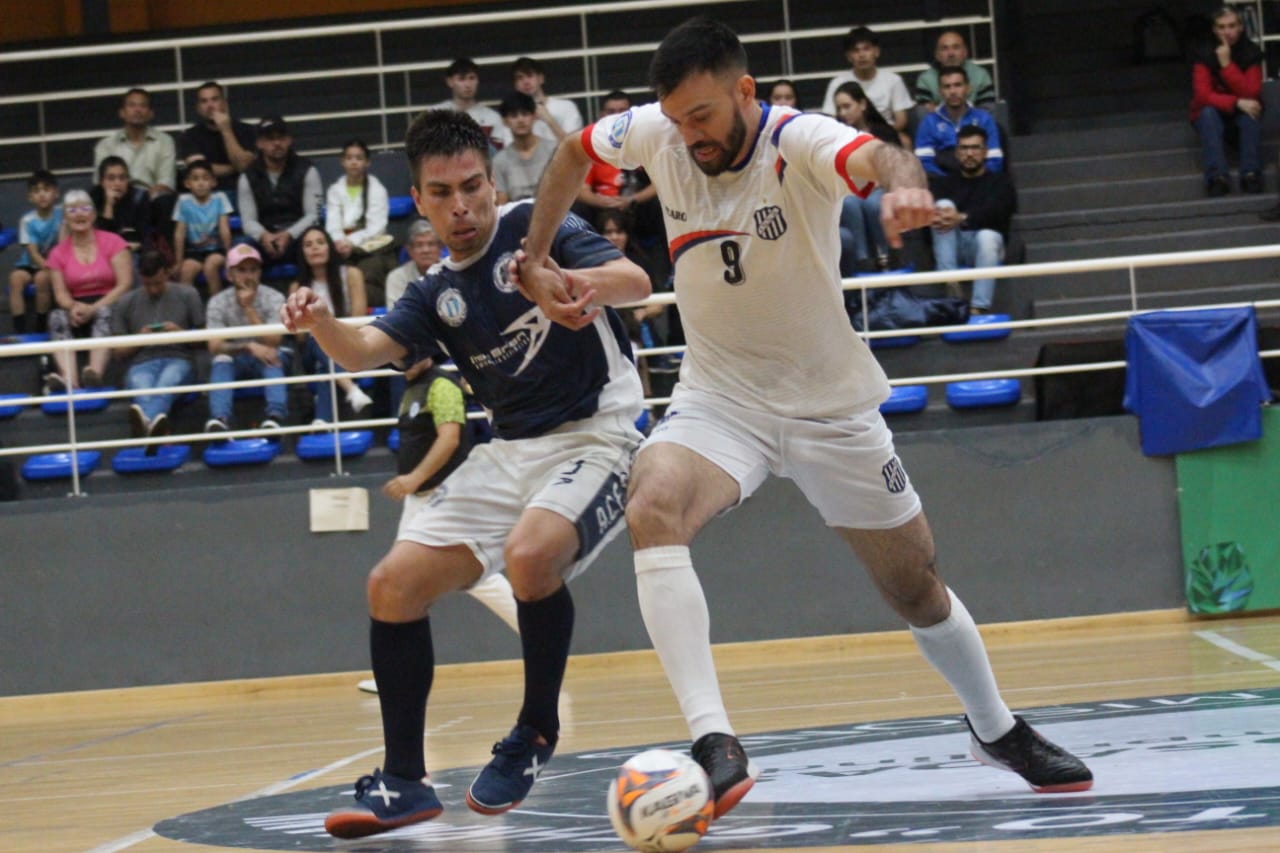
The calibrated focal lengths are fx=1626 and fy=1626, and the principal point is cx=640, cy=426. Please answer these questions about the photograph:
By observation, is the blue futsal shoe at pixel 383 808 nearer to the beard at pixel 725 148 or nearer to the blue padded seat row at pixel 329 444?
the beard at pixel 725 148

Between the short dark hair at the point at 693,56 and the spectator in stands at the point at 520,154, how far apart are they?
27.1 ft

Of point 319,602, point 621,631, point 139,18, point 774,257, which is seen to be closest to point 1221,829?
point 774,257

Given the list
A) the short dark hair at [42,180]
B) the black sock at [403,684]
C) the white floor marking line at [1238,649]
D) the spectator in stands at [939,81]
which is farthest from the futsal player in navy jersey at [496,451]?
the short dark hair at [42,180]

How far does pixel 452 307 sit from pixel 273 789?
6.53 ft

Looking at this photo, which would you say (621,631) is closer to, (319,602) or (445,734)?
(319,602)

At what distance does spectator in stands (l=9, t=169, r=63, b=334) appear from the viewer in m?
12.4

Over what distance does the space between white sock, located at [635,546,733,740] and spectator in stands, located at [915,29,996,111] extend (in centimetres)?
914

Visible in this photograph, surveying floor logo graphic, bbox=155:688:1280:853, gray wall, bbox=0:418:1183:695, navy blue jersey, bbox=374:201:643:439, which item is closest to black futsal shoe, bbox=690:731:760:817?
floor logo graphic, bbox=155:688:1280:853

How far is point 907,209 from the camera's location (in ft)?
11.0

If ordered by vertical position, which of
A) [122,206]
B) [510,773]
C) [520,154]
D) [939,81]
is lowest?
[510,773]

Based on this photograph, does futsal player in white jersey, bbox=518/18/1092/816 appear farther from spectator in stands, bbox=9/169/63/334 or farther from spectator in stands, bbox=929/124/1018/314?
spectator in stands, bbox=9/169/63/334

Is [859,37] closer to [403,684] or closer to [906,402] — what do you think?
[906,402]

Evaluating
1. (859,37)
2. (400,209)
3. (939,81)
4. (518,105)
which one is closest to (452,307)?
(518,105)

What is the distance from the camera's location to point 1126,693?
6625 millimetres
